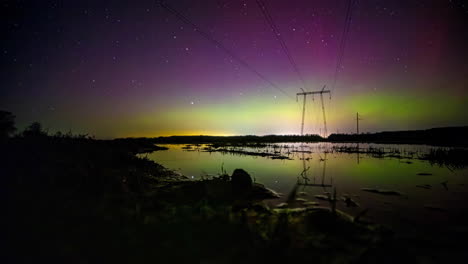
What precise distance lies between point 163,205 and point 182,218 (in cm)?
223

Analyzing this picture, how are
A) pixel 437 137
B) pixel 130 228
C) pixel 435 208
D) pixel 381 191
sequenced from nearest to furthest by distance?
pixel 130 228, pixel 435 208, pixel 381 191, pixel 437 137

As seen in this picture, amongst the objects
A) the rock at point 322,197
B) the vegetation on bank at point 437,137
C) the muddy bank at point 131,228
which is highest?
the vegetation on bank at point 437,137

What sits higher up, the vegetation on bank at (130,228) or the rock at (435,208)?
the vegetation on bank at (130,228)

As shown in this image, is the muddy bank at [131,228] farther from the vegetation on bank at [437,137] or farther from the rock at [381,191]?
the vegetation on bank at [437,137]

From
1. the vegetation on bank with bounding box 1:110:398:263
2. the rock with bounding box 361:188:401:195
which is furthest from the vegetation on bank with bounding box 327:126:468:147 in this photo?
the vegetation on bank with bounding box 1:110:398:263

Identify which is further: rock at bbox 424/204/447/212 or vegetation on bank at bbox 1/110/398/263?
rock at bbox 424/204/447/212

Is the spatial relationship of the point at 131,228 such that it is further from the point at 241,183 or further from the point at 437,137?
the point at 437,137

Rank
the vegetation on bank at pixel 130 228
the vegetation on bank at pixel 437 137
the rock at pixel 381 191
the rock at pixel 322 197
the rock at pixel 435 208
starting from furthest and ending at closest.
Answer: the vegetation on bank at pixel 437 137, the rock at pixel 381 191, the rock at pixel 322 197, the rock at pixel 435 208, the vegetation on bank at pixel 130 228

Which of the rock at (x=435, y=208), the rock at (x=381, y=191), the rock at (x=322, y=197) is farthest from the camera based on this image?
the rock at (x=381, y=191)

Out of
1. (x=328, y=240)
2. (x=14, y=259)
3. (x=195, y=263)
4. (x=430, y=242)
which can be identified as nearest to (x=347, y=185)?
(x=430, y=242)

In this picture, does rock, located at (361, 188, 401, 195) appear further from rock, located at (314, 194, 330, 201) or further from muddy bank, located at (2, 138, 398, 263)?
muddy bank, located at (2, 138, 398, 263)

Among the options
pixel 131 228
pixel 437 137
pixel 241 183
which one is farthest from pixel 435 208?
pixel 437 137

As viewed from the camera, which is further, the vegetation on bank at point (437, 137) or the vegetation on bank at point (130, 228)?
the vegetation on bank at point (437, 137)

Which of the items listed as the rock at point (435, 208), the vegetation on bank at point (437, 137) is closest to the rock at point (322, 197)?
the rock at point (435, 208)
